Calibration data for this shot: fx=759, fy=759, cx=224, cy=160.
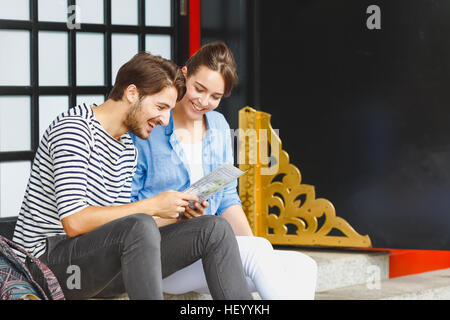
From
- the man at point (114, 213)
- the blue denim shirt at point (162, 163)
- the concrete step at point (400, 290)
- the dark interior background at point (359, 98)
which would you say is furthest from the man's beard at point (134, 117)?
the dark interior background at point (359, 98)

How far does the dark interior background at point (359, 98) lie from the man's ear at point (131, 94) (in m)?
1.44

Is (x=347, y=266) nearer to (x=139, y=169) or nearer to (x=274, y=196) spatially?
(x=274, y=196)

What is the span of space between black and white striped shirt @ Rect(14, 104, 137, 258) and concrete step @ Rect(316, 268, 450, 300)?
4.07 feet

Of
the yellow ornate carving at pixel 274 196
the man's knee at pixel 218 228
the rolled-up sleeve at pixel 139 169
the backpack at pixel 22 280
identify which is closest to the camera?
the backpack at pixel 22 280

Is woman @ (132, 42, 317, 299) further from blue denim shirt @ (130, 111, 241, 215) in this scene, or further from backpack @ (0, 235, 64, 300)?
backpack @ (0, 235, 64, 300)

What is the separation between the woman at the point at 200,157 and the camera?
2318 mm

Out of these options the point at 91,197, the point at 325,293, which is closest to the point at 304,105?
the point at 325,293

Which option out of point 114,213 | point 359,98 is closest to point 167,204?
point 114,213

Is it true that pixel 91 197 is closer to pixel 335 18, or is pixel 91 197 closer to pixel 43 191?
pixel 43 191

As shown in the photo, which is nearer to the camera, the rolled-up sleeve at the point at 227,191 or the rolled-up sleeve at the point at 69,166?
the rolled-up sleeve at the point at 69,166

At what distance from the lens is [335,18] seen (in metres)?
3.49

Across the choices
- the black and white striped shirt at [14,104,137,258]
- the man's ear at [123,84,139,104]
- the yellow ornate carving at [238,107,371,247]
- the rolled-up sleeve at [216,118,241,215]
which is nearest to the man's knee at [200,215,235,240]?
the black and white striped shirt at [14,104,137,258]

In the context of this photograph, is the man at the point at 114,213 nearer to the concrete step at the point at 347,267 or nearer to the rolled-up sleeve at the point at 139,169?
the rolled-up sleeve at the point at 139,169
